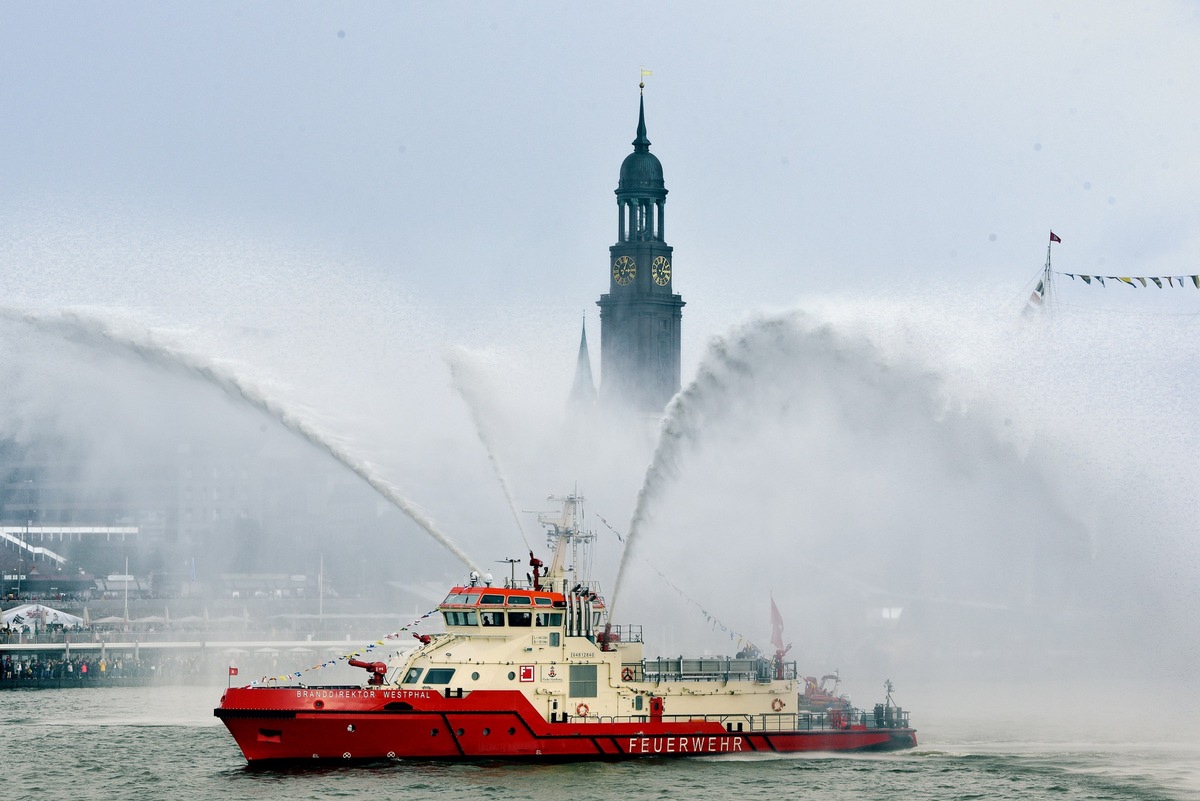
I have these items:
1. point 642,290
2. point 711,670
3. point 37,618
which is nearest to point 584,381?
point 642,290

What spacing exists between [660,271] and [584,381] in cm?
1088

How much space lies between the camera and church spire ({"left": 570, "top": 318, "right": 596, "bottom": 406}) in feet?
462

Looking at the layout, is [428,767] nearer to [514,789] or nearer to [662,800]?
[514,789]

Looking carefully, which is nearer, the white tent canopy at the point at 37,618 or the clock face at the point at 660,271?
the white tent canopy at the point at 37,618

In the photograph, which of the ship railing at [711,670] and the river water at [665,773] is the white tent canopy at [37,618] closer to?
the river water at [665,773]

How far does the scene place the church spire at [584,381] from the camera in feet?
462

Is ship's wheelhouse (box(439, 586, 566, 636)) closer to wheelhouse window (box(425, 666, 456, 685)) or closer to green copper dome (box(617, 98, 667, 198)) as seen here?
wheelhouse window (box(425, 666, 456, 685))

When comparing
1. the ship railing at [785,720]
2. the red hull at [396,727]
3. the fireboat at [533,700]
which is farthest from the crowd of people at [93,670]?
the ship railing at [785,720]

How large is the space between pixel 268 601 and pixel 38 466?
44.2 meters

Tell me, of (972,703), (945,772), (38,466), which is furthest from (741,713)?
(38,466)

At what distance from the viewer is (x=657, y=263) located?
145625 mm

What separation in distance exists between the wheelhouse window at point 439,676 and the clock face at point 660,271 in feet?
303

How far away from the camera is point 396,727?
54.4 m

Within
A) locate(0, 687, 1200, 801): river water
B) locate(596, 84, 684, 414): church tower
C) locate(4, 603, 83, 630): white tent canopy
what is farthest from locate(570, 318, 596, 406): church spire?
locate(0, 687, 1200, 801): river water
